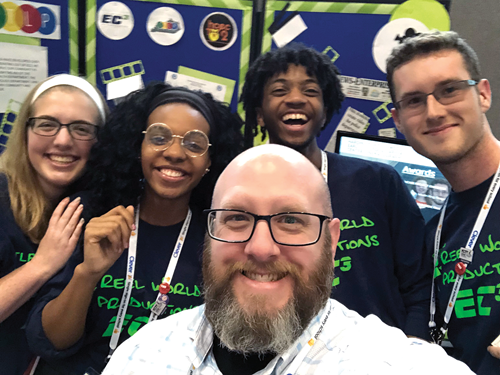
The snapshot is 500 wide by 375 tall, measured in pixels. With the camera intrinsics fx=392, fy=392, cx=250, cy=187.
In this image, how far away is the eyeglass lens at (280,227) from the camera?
3.52 ft

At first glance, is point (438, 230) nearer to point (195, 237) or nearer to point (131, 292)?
point (195, 237)

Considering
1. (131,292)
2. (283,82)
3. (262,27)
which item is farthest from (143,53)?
(131,292)

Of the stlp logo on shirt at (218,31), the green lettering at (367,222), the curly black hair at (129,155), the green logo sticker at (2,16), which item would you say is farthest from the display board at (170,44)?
the green lettering at (367,222)

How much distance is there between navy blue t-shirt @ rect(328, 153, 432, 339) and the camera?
1.67 metres

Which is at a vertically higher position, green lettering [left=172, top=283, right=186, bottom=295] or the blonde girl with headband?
the blonde girl with headband

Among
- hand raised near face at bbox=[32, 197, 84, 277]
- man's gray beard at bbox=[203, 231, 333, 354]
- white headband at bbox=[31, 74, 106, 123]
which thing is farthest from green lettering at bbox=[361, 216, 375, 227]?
white headband at bbox=[31, 74, 106, 123]

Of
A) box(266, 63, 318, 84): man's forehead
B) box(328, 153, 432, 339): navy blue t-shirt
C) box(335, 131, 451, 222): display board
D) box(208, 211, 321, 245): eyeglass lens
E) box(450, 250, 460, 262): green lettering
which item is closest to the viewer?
box(208, 211, 321, 245): eyeglass lens

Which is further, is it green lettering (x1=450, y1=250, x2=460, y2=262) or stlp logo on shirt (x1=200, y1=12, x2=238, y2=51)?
stlp logo on shirt (x1=200, y1=12, x2=238, y2=51)

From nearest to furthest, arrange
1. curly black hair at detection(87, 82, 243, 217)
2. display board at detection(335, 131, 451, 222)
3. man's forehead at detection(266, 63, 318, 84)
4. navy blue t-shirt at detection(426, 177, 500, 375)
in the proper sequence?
navy blue t-shirt at detection(426, 177, 500, 375) → curly black hair at detection(87, 82, 243, 217) → man's forehead at detection(266, 63, 318, 84) → display board at detection(335, 131, 451, 222)

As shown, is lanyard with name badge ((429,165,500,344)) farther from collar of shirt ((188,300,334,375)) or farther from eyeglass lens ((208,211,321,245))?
eyeglass lens ((208,211,321,245))

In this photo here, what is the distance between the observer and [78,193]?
1804 mm

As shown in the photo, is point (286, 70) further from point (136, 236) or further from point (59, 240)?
point (59, 240)

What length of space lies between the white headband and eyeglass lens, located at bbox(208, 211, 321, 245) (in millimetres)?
1108

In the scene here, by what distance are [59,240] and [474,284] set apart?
5.38 ft
